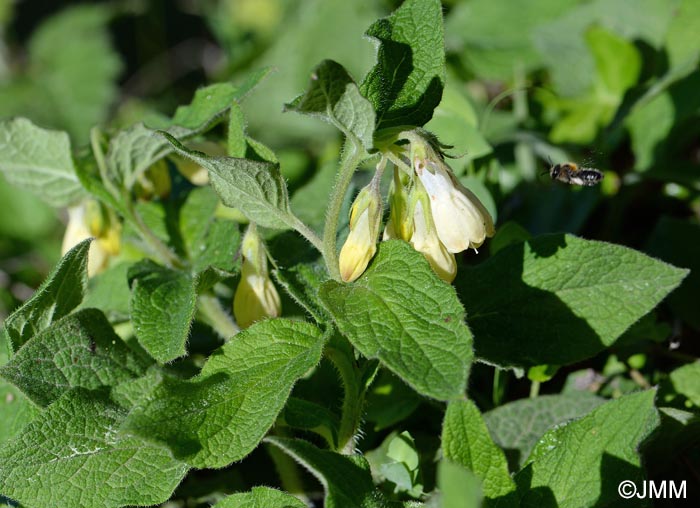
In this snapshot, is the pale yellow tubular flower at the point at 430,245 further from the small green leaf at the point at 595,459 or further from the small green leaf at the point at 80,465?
the small green leaf at the point at 80,465

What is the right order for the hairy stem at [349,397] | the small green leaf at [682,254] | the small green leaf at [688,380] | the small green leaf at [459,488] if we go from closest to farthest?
the small green leaf at [459,488]
the hairy stem at [349,397]
the small green leaf at [688,380]
the small green leaf at [682,254]

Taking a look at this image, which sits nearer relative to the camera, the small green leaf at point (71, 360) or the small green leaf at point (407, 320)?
the small green leaf at point (407, 320)

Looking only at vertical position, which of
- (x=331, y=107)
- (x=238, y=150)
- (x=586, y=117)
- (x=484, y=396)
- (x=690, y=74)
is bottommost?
(x=484, y=396)

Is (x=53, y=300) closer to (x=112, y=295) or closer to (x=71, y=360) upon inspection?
(x=71, y=360)

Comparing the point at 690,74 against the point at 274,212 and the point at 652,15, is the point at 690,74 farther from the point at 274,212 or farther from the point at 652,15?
the point at 274,212

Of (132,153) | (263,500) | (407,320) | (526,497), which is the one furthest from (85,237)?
(526,497)

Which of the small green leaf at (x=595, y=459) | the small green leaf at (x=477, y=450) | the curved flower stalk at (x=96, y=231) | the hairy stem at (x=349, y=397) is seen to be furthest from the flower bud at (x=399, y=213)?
the curved flower stalk at (x=96, y=231)

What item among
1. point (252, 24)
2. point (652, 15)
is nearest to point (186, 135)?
point (652, 15)
